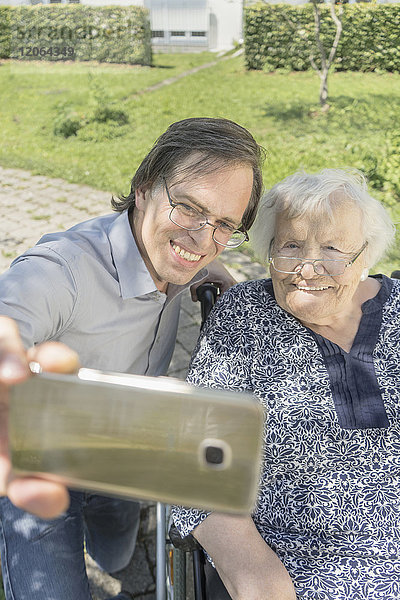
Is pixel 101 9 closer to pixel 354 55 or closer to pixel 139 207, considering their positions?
pixel 354 55

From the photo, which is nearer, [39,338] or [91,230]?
[39,338]

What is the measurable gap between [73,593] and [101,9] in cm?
1609

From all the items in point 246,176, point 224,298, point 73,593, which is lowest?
point 73,593

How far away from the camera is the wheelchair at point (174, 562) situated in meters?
1.82

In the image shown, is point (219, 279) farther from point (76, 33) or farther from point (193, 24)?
point (193, 24)

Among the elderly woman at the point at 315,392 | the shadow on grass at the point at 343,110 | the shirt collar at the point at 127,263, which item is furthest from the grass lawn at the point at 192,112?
the shirt collar at the point at 127,263

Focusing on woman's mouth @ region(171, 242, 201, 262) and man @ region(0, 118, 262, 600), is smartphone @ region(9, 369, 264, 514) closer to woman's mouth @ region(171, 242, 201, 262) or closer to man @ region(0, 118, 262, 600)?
man @ region(0, 118, 262, 600)

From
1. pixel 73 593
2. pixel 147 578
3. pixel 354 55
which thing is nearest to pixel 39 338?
pixel 73 593

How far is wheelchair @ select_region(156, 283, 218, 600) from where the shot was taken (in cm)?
182

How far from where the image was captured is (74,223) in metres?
6.24

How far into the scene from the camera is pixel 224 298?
2252mm

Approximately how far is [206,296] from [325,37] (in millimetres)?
13292

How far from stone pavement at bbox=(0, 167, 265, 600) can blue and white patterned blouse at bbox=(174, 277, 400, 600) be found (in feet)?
3.14

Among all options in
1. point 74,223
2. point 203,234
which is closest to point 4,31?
point 74,223
